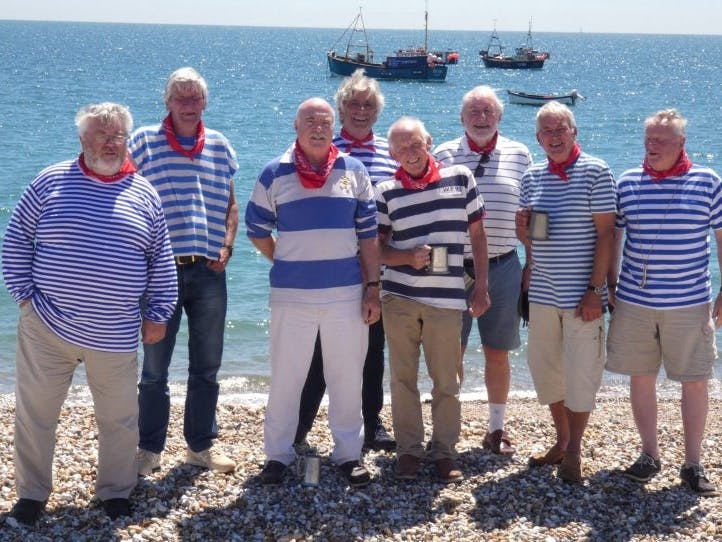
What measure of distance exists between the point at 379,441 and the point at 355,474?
65 cm

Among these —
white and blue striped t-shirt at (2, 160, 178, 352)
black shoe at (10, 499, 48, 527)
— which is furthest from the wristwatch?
black shoe at (10, 499, 48, 527)

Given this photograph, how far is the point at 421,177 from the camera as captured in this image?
5.12 m

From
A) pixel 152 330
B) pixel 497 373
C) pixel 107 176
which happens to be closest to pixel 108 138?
pixel 107 176

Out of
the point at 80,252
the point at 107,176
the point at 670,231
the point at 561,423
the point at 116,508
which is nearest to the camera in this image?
the point at 80,252

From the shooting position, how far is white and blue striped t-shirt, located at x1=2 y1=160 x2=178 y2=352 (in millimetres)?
4445

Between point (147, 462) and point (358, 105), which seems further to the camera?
point (358, 105)

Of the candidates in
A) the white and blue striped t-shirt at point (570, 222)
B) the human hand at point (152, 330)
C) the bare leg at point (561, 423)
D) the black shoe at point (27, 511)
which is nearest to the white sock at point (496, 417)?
the bare leg at point (561, 423)

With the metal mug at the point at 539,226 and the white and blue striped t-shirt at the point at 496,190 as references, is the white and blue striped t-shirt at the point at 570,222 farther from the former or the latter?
the white and blue striped t-shirt at the point at 496,190

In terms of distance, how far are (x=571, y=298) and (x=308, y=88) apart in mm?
60210

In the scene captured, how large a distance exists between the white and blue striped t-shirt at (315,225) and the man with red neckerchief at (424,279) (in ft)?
0.64

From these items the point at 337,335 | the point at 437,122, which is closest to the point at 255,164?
the point at 437,122

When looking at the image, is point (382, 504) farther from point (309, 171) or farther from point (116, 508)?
point (309, 171)

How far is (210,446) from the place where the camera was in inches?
216

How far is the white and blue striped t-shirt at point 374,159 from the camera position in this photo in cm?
554
